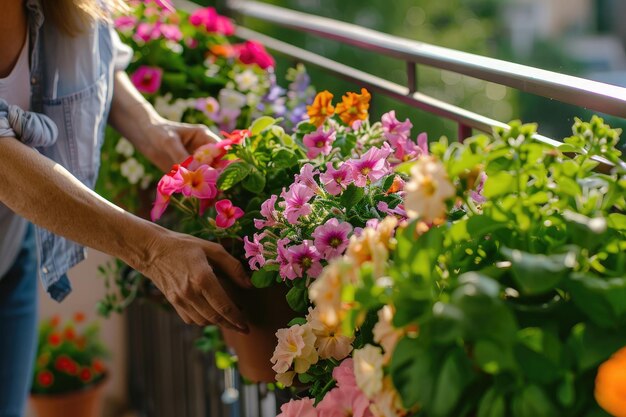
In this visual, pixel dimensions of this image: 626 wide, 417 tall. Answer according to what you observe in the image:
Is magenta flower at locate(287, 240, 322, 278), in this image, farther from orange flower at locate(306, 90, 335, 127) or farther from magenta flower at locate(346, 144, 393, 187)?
orange flower at locate(306, 90, 335, 127)

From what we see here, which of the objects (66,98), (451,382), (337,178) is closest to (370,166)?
(337,178)

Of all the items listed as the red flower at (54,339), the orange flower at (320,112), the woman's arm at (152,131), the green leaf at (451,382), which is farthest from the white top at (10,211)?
the red flower at (54,339)

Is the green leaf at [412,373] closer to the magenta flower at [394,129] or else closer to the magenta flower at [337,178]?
the magenta flower at [337,178]

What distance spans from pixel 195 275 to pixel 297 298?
0.14 meters

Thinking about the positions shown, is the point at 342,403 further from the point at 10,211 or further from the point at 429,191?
the point at 10,211

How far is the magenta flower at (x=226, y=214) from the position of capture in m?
1.20

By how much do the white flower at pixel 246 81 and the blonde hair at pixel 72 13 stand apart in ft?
1.55

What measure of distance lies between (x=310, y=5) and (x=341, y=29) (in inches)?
765

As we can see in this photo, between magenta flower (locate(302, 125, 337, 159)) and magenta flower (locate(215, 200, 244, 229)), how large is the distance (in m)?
0.14

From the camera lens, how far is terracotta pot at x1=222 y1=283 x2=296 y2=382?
3.78 feet

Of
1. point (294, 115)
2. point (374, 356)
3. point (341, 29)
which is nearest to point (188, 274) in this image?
point (374, 356)

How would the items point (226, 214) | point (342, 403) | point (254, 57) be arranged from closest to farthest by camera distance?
point (342, 403), point (226, 214), point (254, 57)

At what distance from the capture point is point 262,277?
1.09 meters

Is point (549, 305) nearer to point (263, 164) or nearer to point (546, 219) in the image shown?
point (546, 219)
